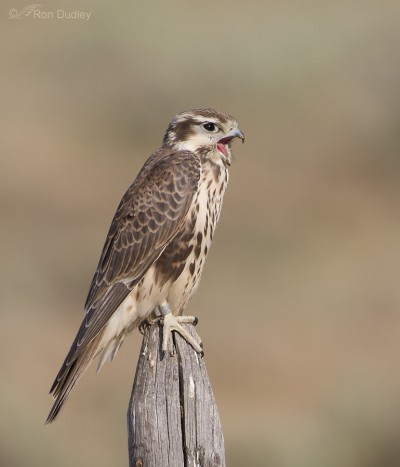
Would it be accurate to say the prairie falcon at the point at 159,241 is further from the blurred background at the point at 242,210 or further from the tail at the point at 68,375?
the blurred background at the point at 242,210

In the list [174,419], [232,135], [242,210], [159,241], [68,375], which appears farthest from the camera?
[242,210]

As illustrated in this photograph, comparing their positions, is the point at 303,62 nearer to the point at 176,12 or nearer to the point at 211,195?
the point at 176,12

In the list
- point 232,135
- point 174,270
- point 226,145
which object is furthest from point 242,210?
point 174,270

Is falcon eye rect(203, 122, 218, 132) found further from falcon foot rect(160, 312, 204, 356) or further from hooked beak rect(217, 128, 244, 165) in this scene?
falcon foot rect(160, 312, 204, 356)

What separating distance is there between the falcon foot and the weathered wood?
7.9 inches

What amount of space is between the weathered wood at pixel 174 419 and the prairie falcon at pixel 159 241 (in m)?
1.16

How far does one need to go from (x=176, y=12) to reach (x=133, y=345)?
12633mm

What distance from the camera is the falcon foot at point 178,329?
4.82 meters

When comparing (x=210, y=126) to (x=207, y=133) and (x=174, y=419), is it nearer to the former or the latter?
(x=207, y=133)

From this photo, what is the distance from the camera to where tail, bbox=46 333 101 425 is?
197 inches

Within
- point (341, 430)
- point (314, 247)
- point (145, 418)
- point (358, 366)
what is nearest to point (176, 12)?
point (314, 247)

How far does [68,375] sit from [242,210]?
10650mm

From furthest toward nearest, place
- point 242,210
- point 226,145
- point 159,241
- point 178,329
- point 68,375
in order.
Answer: point 242,210 < point 226,145 < point 159,241 < point 68,375 < point 178,329

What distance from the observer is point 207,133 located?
607 cm
